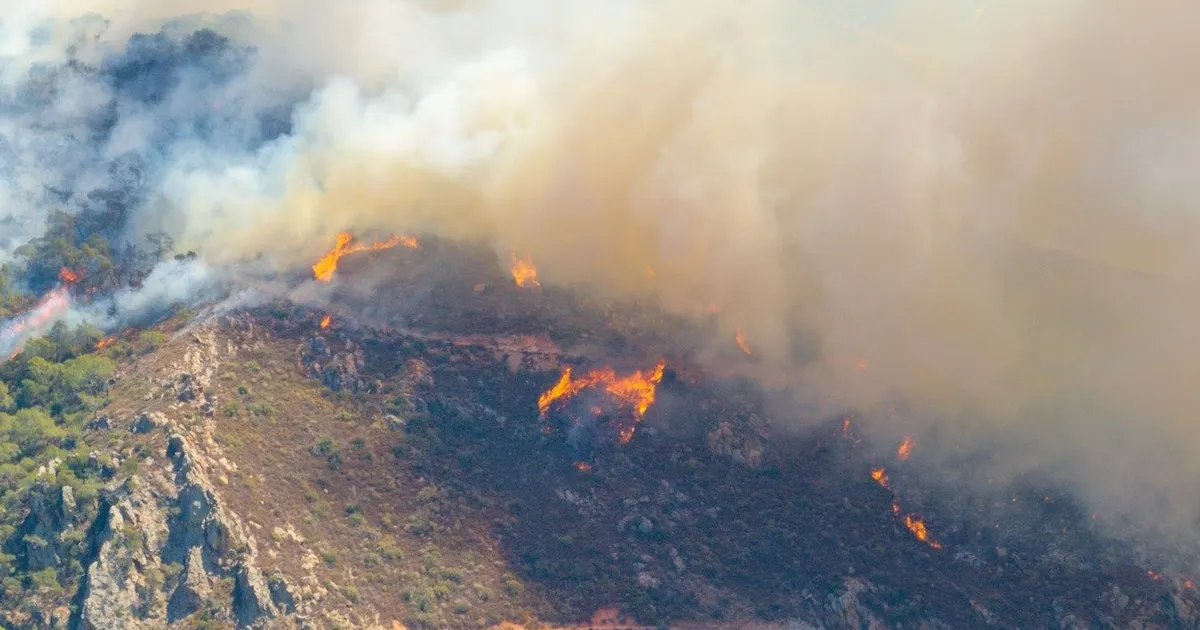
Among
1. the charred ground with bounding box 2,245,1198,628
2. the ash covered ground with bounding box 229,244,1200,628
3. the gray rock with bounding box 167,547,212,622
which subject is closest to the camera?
the gray rock with bounding box 167,547,212,622

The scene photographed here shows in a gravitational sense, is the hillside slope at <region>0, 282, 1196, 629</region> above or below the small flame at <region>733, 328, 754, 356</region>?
below

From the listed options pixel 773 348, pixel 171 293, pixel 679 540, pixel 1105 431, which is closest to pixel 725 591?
pixel 679 540

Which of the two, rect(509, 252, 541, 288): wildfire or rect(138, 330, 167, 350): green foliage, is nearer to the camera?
rect(138, 330, 167, 350): green foliage

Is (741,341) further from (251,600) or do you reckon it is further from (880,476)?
(251,600)

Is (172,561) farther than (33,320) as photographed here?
No

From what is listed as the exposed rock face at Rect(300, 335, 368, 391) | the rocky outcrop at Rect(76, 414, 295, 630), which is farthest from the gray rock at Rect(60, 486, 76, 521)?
the exposed rock face at Rect(300, 335, 368, 391)

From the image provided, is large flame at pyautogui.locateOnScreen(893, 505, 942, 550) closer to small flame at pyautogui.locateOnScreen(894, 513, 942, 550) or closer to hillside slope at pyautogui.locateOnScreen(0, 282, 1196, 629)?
small flame at pyautogui.locateOnScreen(894, 513, 942, 550)

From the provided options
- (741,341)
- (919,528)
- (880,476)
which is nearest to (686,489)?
(880,476)
